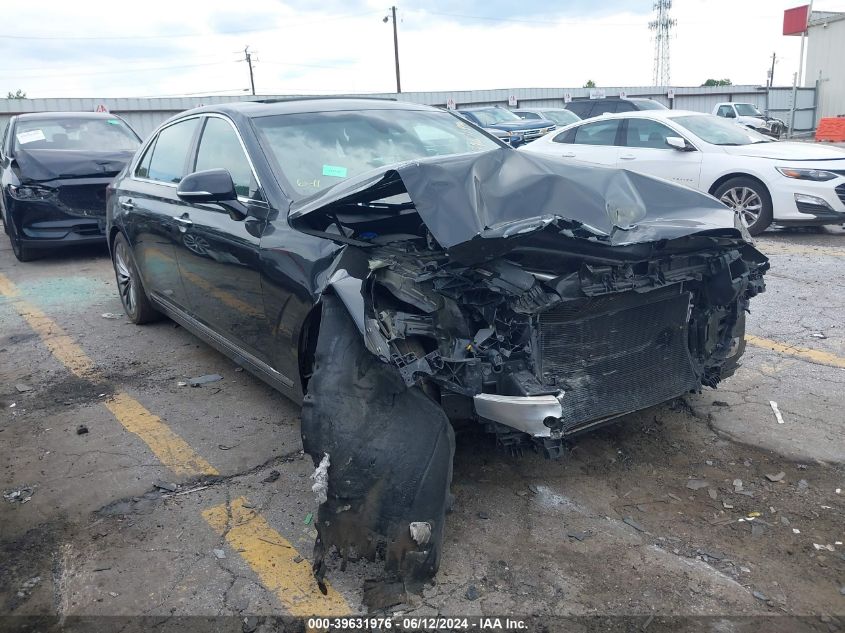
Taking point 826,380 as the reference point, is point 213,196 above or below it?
above

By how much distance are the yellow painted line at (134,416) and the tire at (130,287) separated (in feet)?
1.80

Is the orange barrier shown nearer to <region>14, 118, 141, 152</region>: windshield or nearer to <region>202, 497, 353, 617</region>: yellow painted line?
<region>14, 118, 141, 152</region>: windshield

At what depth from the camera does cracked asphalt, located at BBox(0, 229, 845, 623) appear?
2.60 meters

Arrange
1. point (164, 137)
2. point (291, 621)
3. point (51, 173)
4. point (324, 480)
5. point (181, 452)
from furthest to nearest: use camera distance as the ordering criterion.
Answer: point (51, 173), point (164, 137), point (181, 452), point (324, 480), point (291, 621)

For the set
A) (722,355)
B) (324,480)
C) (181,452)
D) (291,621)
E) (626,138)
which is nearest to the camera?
(291,621)

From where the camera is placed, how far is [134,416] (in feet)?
Result: 14.1

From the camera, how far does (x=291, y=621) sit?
2492 millimetres

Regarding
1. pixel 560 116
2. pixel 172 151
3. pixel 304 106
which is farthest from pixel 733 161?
pixel 560 116

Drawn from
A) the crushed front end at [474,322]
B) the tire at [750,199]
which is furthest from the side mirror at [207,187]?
the tire at [750,199]

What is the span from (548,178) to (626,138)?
754 cm

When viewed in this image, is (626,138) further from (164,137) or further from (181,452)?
(181,452)

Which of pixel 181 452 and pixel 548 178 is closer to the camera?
pixel 548 178

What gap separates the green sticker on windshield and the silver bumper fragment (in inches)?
64.5

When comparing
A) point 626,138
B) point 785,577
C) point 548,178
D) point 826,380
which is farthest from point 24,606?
point 626,138
